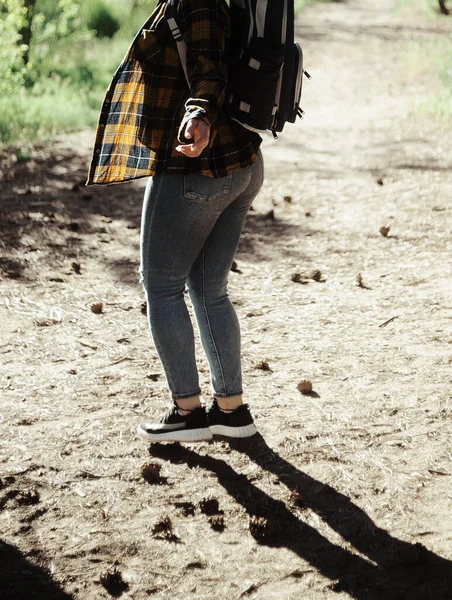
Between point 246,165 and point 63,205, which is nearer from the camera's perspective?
point 246,165

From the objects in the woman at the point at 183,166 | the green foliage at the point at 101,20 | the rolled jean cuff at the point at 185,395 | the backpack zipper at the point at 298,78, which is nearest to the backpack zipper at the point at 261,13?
the woman at the point at 183,166

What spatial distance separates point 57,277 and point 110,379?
164 cm

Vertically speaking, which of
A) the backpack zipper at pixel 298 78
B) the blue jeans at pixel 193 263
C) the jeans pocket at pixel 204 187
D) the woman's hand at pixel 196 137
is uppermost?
the backpack zipper at pixel 298 78

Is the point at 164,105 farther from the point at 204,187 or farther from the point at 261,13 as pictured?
the point at 261,13

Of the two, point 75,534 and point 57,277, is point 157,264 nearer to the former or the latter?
point 75,534

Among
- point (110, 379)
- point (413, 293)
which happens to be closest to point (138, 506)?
point (110, 379)

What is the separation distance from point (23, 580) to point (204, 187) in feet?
4.38

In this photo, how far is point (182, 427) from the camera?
10.1 feet

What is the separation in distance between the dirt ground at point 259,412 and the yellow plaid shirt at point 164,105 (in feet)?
3.79

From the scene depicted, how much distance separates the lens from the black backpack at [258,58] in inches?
97.2

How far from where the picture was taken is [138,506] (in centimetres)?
283

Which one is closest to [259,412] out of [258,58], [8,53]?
[258,58]

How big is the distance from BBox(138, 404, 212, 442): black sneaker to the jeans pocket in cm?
89

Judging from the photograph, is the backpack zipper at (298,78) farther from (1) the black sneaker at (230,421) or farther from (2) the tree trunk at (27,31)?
(2) the tree trunk at (27,31)
